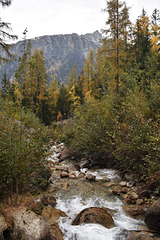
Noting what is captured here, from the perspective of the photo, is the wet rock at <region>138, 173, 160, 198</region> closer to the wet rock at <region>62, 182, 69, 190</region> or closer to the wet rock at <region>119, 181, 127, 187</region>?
the wet rock at <region>119, 181, 127, 187</region>

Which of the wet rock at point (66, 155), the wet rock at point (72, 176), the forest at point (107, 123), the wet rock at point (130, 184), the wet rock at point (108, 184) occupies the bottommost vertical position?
the wet rock at point (66, 155)

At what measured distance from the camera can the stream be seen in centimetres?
418

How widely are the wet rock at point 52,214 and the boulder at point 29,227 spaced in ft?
3.26

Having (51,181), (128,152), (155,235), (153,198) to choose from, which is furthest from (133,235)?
(51,181)

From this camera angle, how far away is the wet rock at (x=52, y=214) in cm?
475

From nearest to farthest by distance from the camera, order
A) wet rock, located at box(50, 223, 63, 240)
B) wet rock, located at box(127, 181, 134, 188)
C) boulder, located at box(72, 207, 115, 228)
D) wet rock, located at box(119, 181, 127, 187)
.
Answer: wet rock, located at box(50, 223, 63, 240) → boulder, located at box(72, 207, 115, 228) → wet rock, located at box(127, 181, 134, 188) → wet rock, located at box(119, 181, 127, 187)

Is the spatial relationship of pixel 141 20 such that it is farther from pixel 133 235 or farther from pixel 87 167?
pixel 133 235

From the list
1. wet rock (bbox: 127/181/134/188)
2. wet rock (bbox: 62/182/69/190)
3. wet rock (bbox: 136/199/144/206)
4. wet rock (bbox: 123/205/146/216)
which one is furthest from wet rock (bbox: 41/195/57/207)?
wet rock (bbox: 127/181/134/188)

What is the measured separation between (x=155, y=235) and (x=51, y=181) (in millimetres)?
4977

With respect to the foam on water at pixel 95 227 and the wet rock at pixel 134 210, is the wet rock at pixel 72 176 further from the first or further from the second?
the wet rock at pixel 134 210

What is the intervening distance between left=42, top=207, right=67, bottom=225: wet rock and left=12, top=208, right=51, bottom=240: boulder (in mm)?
993

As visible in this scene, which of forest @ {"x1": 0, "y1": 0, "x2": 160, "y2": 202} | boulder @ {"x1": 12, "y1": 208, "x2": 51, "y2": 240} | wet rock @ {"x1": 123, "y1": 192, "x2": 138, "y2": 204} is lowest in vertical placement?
wet rock @ {"x1": 123, "y1": 192, "x2": 138, "y2": 204}

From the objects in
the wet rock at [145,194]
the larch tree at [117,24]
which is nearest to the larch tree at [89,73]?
the larch tree at [117,24]

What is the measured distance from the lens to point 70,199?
6199 millimetres
